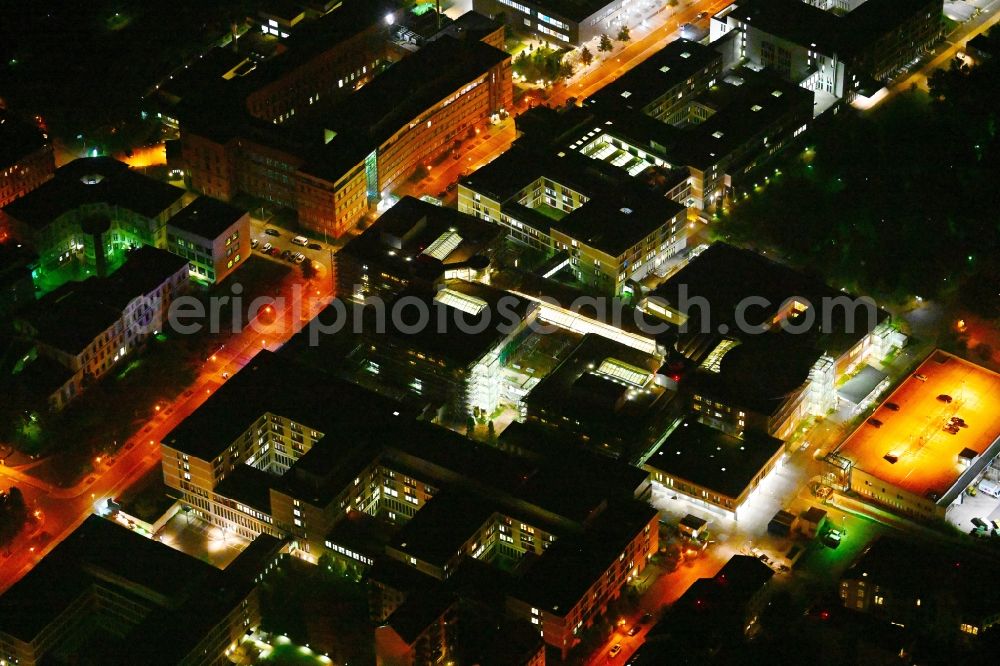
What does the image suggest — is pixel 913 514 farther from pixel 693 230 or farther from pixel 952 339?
pixel 693 230

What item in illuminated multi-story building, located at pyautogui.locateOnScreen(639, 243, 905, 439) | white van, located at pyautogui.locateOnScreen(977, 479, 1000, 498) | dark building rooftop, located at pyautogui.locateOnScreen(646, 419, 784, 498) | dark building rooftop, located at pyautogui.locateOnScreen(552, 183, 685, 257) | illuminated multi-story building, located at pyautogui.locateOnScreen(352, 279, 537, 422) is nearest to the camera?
dark building rooftop, located at pyautogui.locateOnScreen(646, 419, 784, 498)

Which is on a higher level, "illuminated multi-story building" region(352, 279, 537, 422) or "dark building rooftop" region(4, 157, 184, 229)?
"dark building rooftop" region(4, 157, 184, 229)

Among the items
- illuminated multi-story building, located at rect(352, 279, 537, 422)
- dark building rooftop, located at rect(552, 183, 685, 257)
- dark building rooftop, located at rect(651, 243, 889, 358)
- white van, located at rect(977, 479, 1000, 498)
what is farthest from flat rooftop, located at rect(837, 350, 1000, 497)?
illuminated multi-story building, located at rect(352, 279, 537, 422)

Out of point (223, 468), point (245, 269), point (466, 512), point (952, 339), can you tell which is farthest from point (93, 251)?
point (952, 339)

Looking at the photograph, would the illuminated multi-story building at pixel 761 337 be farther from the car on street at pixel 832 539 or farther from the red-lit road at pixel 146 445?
the red-lit road at pixel 146 445

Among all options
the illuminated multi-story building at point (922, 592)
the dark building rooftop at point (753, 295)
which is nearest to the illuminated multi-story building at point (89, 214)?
the dark building rooftop at point (753, 295)

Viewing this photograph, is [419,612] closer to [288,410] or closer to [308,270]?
[288,410]

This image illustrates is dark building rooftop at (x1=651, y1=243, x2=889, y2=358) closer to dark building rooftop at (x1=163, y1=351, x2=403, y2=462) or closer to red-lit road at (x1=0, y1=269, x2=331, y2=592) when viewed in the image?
dark building rooftop at (x1=163, y1=351, x2=403, y2=462)

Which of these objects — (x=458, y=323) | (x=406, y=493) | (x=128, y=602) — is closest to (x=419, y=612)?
(x=406, y=493)
